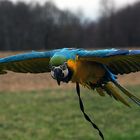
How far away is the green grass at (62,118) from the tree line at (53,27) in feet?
34.7

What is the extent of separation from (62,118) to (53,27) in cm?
1504

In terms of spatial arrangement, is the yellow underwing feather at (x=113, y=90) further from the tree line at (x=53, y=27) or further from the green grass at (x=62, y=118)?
the tree line at (x=53, y=27)

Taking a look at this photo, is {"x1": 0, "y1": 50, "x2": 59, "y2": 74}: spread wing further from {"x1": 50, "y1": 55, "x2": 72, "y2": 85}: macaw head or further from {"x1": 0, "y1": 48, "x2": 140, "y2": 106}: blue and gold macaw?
{"x1": 50, "y1": 55, "x2": 72, "y2": 85}: macaw head

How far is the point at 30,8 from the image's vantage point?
28.2 m

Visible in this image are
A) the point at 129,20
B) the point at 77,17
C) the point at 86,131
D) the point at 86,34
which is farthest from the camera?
the point at 129,20

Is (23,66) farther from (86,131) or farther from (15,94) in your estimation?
(15,94)

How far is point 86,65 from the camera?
261cm

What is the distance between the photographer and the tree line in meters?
25.5

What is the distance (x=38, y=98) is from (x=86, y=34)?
19951 mm

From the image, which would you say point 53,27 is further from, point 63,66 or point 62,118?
point 63,66

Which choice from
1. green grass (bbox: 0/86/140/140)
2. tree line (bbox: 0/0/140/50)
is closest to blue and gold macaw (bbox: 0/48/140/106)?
green grass (bbox: 0/86/140/140)

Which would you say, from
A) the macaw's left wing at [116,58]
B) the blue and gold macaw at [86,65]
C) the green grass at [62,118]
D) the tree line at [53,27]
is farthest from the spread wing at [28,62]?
the tree line at [53,27]

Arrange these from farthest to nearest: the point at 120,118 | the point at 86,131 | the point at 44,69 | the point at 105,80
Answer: the point at 120,118 < the point at 86,131 < the point at 44,69 < the point at 105,80

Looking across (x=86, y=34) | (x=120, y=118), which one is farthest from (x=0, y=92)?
(x=86, y=34)
